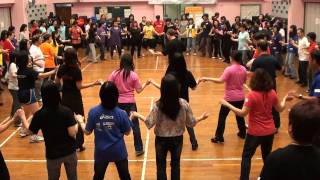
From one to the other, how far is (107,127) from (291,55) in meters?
10.3

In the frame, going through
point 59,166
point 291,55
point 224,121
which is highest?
point 291,55

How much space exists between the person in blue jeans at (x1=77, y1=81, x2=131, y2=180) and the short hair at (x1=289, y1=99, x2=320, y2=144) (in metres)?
2.42

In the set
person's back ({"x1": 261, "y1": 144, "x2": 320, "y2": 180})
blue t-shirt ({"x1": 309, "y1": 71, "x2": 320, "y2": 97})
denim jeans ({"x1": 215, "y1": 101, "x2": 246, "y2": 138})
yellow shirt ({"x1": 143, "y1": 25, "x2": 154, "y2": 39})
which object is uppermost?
yellow shirt ({"x1": 143, "y1": 25, "x2": 154, "y2": 39})

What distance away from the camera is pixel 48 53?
10.8m

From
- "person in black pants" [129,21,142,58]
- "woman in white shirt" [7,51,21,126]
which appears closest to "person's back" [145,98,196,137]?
"woman in white shirt" [7,51,21,126]

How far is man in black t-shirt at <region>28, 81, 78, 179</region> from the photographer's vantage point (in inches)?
185

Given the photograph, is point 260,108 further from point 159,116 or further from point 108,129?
point 108,129

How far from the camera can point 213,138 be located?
8188mm

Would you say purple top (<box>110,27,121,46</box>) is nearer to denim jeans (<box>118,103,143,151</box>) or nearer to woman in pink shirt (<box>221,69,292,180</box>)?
denim jeans (<box>118,103,143,151</box>)

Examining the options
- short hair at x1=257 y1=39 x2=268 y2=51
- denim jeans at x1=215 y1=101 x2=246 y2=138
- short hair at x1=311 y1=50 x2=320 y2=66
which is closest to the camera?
short hair at x1=311 y1=50 x2=320 y2=66

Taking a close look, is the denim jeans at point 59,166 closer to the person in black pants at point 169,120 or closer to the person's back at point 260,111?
the person in black pants at point 169,120

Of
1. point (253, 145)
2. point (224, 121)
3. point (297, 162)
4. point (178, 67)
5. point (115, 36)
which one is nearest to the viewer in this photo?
point (297, 162)

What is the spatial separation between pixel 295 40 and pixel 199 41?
721 cm

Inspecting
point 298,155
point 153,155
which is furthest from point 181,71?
point 298,155
